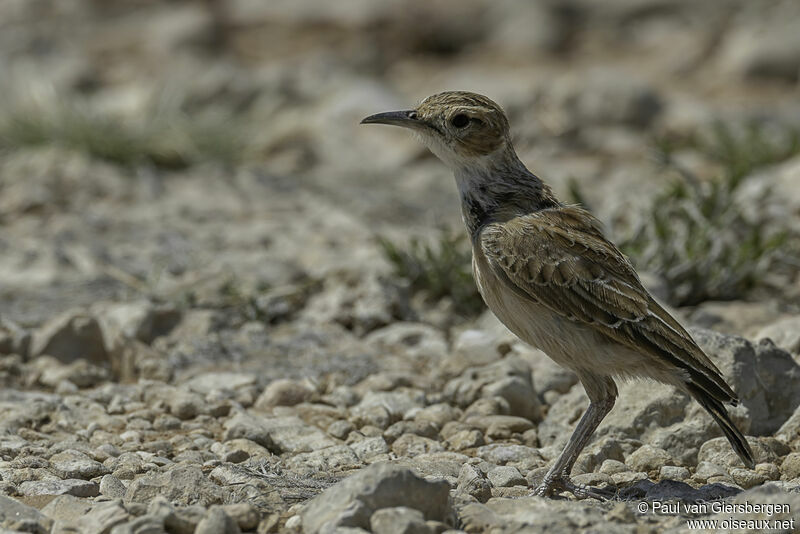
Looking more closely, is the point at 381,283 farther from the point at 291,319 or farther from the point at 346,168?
the point at 346,168

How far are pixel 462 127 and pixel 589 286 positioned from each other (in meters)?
0.99

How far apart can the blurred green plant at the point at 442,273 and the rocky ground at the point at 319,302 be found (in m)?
0.12

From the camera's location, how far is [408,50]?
611 inches

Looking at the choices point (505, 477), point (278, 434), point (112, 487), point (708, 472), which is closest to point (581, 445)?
point (505, 477)

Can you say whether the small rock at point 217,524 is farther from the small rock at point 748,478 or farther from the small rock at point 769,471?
the small rock at point 769,471

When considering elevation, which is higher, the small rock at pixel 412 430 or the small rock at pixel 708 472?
the small rock at pixel 412 430

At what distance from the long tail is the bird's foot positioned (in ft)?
1.69

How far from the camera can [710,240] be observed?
717 cm

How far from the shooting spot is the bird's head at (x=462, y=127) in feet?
16.3

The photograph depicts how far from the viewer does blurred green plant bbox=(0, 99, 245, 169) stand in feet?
33.0

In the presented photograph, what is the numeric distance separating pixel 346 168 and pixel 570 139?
240 centimetres

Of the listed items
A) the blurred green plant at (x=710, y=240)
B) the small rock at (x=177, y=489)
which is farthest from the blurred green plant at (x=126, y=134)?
the small rock at (x=177, y=489)

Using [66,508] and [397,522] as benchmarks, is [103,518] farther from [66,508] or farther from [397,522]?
[397,522]

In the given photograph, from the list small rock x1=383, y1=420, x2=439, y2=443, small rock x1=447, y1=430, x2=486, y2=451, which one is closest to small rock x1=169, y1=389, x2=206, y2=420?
small rock x1=383, y1=420, x2=439, y2=443
